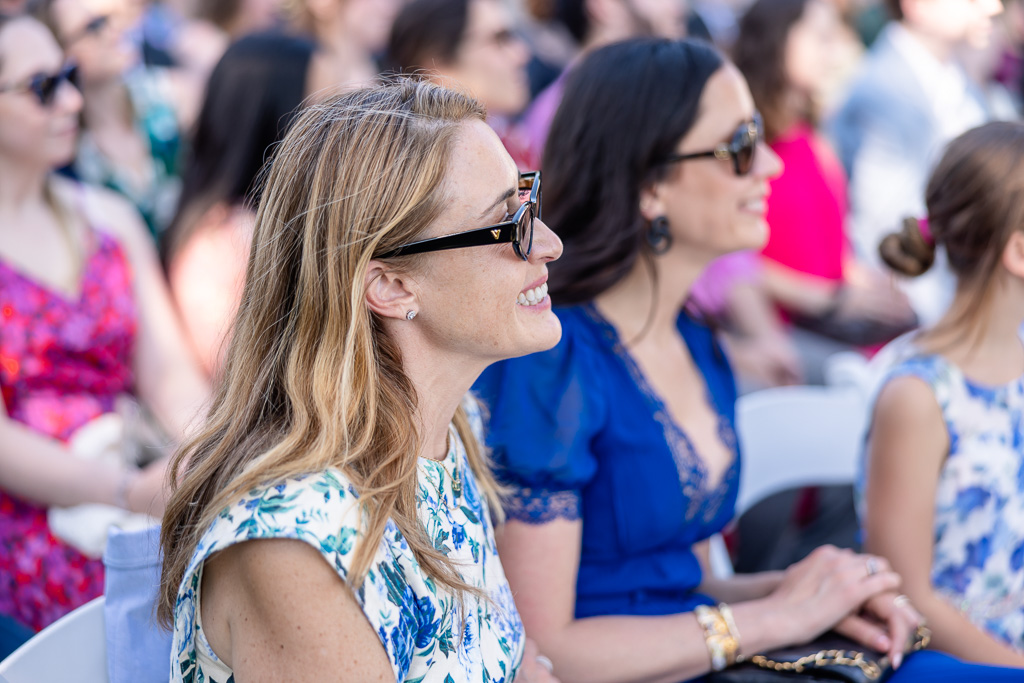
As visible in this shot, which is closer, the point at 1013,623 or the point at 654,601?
the point at 654,601

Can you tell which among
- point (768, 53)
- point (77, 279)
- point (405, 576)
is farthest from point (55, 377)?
point (768, 53)

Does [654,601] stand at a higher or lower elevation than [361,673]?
lower

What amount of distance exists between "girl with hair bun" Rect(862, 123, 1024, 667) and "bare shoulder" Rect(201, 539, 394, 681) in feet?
3.93

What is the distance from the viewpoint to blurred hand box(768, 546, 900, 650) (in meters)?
1.66

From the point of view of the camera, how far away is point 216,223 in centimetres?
265

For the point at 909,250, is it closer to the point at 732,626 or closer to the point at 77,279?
the point at 732,626

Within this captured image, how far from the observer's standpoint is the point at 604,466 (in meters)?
1.76

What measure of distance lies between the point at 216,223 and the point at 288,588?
178 cm

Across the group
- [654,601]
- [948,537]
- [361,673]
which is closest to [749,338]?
[948,537]

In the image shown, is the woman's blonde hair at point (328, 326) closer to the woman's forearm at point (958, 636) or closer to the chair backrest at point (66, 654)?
the chair backrest at point (66, 654)

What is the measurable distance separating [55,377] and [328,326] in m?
1.25

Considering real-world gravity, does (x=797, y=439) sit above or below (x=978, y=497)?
below

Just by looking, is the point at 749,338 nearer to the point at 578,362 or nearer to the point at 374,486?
the point at 578,362

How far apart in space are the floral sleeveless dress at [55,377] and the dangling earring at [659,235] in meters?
1.32
